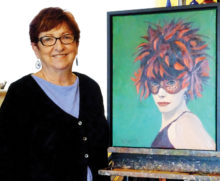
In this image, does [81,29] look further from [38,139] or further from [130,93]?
[38,139]

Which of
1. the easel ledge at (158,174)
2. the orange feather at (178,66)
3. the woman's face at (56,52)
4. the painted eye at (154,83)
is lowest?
the easel ledge at (158,174)

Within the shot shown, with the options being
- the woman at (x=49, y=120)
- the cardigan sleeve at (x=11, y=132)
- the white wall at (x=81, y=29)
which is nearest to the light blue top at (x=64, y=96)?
the woman at (x=49, y=120)

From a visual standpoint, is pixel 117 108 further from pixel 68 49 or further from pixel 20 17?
pixel 20 17

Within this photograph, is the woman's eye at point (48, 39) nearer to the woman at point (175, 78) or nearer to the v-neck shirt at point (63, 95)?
the v-neck shirt at point (63, 95)

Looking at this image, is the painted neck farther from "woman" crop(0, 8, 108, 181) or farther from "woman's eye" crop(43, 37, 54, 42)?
"woman's eye" crop(43, 37, 54, 42)

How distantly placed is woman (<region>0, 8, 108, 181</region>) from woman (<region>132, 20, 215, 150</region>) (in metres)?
0.30

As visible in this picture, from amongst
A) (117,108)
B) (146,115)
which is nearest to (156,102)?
(146,115)

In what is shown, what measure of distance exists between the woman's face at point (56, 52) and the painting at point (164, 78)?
7.6 inches

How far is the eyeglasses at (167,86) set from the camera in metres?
1.16

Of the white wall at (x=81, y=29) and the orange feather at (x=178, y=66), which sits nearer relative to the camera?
the orange feather at (x=178, y=66)

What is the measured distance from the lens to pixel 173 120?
3.85ft

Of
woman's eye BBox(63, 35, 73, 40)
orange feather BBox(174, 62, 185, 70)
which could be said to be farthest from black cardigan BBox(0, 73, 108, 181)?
orange feather BBox(174, 62, 185, 70)

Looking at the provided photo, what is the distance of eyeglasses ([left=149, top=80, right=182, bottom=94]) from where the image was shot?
1.16m

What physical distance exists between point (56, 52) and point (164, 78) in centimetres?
47
